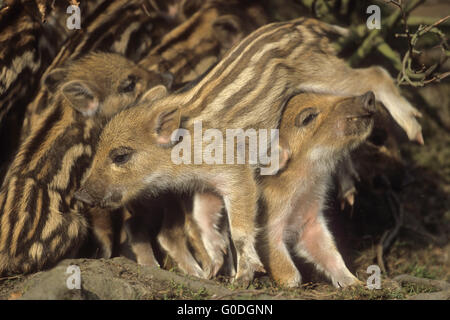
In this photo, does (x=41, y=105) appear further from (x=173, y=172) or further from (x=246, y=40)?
(x=246, y=40)

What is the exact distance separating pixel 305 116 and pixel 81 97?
1718 mm

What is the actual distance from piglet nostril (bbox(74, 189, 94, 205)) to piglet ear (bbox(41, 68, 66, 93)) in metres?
1.17

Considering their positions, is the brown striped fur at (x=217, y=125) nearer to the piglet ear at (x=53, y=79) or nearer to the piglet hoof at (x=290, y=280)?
the piglet hoof at (x=290, y=280)

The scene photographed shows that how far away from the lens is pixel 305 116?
437 cm

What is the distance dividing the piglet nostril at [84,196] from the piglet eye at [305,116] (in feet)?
4.82

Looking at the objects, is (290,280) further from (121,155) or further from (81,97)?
(81,97)

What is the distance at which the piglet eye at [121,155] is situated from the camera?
14.1 feet

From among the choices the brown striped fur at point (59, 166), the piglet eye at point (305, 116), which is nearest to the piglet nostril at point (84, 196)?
the brown striped fur at point (59, 166)

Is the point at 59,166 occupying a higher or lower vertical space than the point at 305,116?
lower

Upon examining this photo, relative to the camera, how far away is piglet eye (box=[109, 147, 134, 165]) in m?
4.29

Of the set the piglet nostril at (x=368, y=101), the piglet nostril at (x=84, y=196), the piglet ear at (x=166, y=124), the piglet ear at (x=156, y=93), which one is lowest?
the piglet nostril at (x=84, y=196)

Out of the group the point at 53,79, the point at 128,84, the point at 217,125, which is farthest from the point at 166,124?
the point at 53,79

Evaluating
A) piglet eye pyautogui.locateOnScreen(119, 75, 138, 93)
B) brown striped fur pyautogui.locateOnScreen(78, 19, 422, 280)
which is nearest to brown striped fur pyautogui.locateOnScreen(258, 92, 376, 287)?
brown striped fur pyautogui.locateOnScreen(78, 19, 422, 280)
